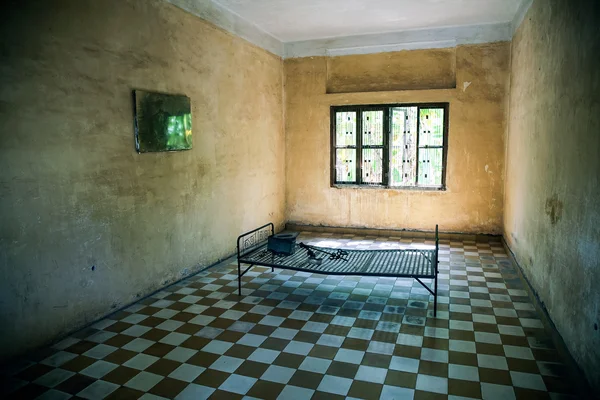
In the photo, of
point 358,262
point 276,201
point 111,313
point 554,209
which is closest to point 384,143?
point 276,201

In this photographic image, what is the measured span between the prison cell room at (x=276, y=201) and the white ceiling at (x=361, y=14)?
6 centimetres

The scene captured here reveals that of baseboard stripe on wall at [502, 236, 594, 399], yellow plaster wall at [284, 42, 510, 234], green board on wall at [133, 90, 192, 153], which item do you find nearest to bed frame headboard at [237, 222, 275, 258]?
yellow plaster wall at [284, 42, 510, 234]

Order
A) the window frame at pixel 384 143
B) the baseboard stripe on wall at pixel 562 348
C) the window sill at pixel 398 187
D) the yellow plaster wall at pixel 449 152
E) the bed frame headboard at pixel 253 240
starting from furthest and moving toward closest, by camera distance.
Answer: the window sill at pixel 398 187 → the window frame at pixel 384 143 → the yellow plaster wall at pixel 449 152 → the bed frame headboard at pixel 253 240 → the baseboard stripe on wall at pixel 562 348

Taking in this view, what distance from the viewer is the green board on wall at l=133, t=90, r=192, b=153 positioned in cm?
465

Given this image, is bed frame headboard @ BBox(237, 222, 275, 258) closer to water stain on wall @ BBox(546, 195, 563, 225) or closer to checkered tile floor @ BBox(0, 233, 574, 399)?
checkered tile floor @ BBox(0, 233, 574, 399)

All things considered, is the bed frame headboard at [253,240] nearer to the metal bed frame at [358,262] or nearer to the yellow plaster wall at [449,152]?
the yellow plaster wall at [449,152]

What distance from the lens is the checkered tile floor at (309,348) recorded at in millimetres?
3084

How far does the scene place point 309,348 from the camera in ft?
12.1

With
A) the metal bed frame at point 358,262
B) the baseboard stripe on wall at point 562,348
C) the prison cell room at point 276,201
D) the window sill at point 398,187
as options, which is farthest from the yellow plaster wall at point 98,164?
the baseboard stripe on wall at point 562,348

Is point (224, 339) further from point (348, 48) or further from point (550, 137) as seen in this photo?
point (348, 48)

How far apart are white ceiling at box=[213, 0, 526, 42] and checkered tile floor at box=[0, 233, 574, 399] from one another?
3912mm

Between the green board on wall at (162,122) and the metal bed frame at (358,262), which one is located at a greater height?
the green board on wall at (162,122)

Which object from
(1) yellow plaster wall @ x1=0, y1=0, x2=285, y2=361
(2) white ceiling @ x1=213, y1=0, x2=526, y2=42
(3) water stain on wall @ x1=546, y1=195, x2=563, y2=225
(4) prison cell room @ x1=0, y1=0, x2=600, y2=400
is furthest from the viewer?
(2) white ceiling @ x1=213, y1=0, x2=526, y2=42

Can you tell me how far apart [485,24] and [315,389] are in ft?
21.9
